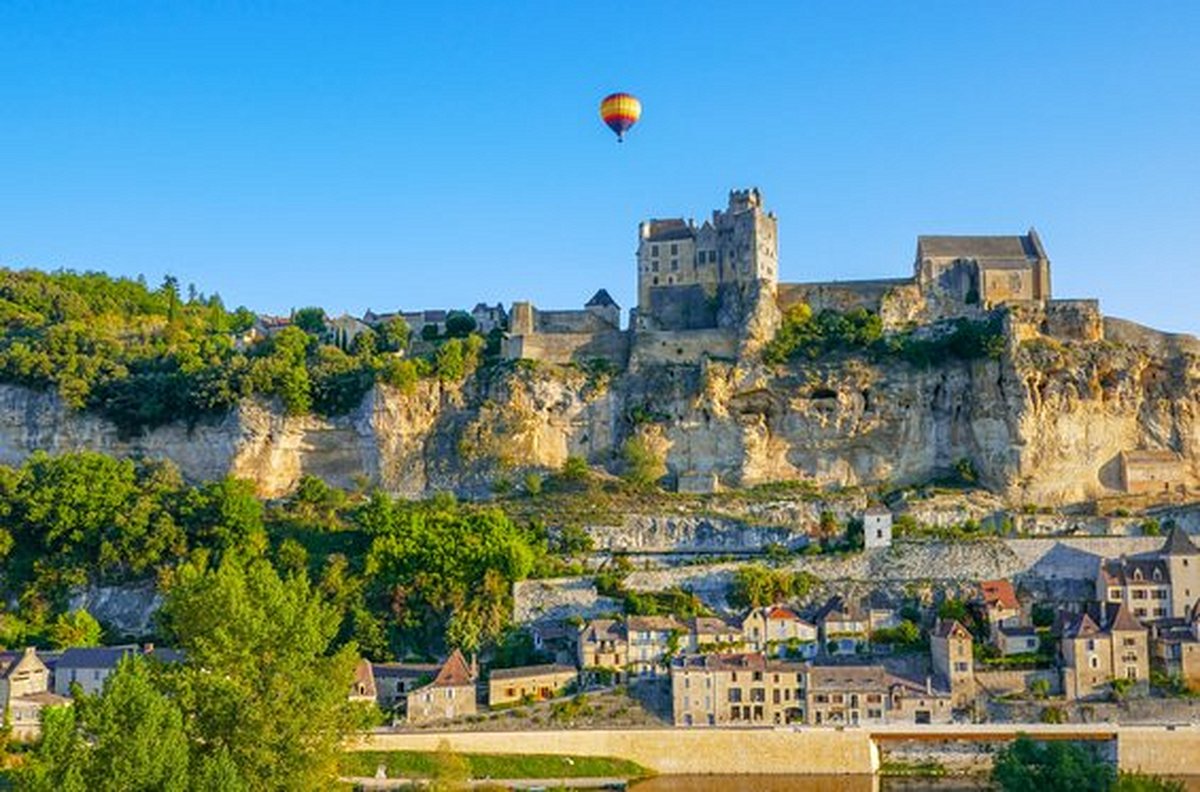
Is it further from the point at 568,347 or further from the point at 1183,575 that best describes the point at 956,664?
the point at 568,347

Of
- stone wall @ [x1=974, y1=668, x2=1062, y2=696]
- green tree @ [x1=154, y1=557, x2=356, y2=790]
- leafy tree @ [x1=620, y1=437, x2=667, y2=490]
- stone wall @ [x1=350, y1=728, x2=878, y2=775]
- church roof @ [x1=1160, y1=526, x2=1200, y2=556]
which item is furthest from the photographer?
leafy tree @ [x1=620, y1=437, x2=667, y2=490]

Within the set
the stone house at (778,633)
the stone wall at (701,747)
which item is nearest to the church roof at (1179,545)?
the stone house at (778,633)

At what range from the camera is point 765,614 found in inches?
1750

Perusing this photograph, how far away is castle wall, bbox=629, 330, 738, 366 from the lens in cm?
5744

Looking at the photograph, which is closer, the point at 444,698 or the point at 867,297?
the point at 444,698

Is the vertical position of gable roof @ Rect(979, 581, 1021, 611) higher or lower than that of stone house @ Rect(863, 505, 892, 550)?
lower

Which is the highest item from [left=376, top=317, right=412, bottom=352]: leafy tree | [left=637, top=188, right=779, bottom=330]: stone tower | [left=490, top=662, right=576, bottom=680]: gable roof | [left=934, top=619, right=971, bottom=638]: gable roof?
[left=637, top=188, right=779, bottom=330]: stone tower

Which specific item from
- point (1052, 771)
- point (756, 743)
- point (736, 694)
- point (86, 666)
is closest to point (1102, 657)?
point (736, 694)

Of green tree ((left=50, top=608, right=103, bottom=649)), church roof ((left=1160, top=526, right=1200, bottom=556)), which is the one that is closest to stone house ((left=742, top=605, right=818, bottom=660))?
church roof ((left=1160, top=526, right=1200, bottom=556))

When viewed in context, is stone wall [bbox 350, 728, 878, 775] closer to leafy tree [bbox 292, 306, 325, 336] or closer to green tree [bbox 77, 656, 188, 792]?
green tree [bbox 77, 656, 188, 792]

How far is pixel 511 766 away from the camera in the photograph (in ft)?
121

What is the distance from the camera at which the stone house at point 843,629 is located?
145ft

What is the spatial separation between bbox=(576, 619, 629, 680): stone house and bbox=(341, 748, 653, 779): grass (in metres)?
5.37

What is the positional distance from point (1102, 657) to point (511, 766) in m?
17.0
